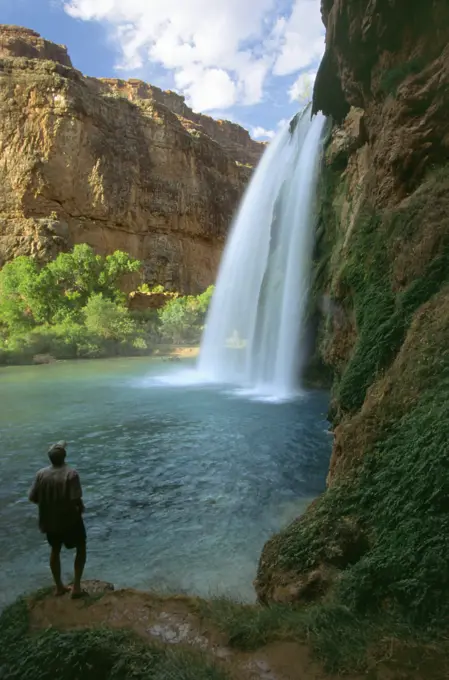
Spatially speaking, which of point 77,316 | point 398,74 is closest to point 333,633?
point 398,74

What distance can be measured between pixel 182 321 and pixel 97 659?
33251mm

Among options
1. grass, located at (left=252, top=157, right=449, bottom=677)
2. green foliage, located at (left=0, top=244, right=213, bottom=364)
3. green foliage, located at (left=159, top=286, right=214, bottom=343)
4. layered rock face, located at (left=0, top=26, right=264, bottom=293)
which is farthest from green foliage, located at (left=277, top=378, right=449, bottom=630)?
layered rock face, located at (left=0, top=26, right=264, bottom=293)

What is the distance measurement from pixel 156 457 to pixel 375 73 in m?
8.93

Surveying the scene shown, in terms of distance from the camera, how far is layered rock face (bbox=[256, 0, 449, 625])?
3195 mm

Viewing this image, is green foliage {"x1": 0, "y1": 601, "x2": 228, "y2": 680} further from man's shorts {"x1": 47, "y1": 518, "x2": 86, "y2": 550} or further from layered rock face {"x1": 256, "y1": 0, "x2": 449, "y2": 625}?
layered rock face {"x1": 256, "y1": 0, "x2": 449, "y2": 625}

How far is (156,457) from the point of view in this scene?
28.9 ft

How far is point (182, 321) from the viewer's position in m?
35.9

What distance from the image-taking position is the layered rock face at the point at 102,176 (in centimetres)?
3872

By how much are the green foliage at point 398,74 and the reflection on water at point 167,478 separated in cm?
691

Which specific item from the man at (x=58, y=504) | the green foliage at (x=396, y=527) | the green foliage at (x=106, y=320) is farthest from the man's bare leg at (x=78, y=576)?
the green foliage at (x=106, y=320)

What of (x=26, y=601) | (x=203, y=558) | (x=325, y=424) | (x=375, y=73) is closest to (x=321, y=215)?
(x=375, y=73)

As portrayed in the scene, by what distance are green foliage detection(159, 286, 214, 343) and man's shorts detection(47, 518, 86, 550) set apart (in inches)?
1258

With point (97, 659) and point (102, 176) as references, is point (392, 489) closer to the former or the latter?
point (97, 659)

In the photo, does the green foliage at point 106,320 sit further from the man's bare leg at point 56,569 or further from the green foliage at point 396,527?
the green foliage at point 396,527
